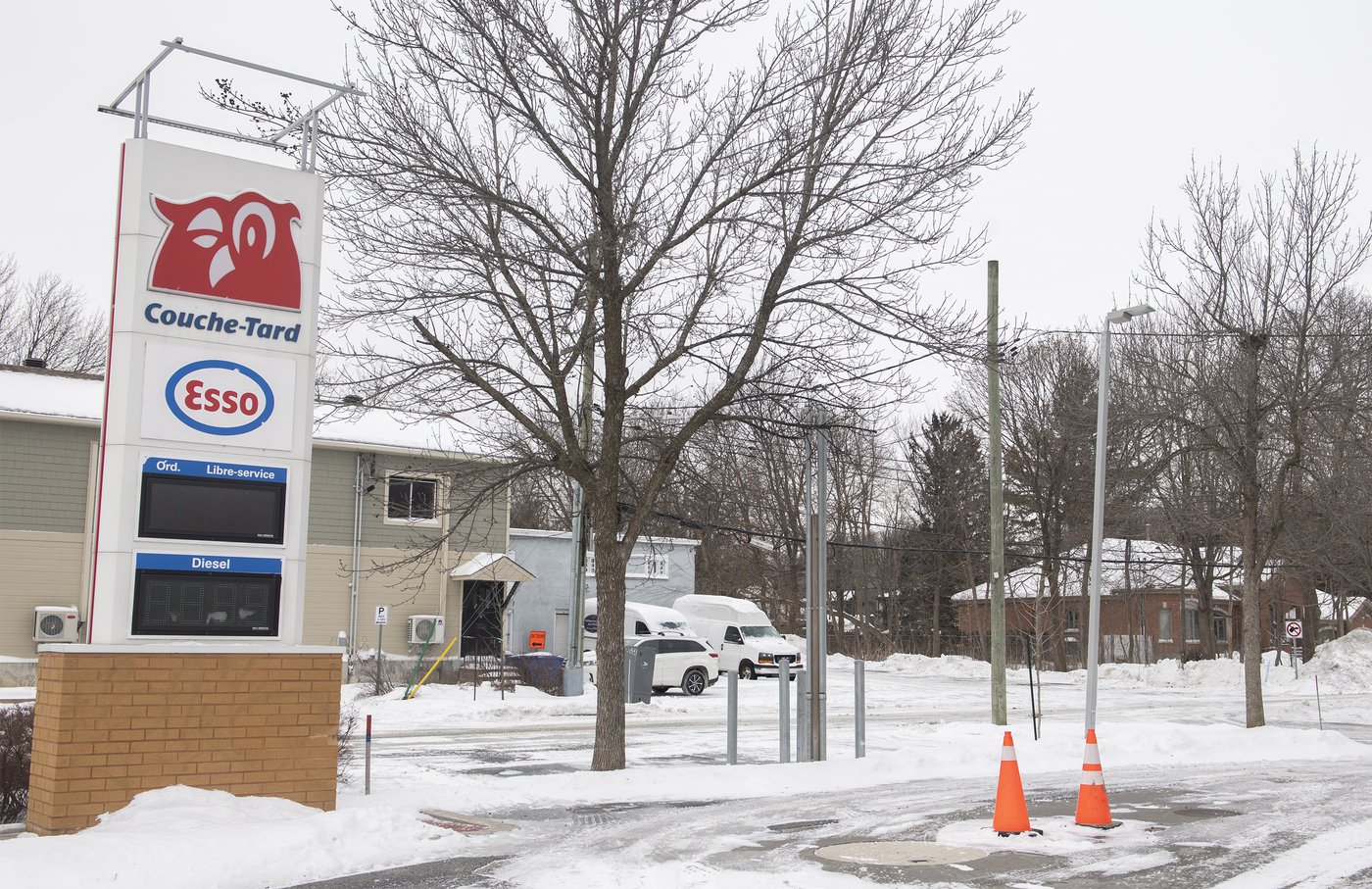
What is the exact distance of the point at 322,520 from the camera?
109ft

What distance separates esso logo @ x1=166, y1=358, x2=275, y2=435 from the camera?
10.6 m

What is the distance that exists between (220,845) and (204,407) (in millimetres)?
3709

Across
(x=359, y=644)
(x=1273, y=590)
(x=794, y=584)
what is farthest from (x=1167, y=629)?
(x=359, y=644)

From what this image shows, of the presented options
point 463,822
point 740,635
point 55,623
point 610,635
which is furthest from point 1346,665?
point 55,623

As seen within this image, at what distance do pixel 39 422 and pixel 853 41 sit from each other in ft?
76.2

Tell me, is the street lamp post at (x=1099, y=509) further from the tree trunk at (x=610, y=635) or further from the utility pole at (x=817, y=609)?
the tree trunk at (x=610, y=635)

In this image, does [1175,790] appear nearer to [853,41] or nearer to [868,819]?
[868,819]

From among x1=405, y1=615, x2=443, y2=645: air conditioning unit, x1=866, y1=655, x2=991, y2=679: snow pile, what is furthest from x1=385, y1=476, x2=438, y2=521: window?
x1=866, y1=655, x2=991, y2=679: snow pile

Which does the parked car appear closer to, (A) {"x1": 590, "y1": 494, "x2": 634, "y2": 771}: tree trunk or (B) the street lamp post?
(B) the street lamp post

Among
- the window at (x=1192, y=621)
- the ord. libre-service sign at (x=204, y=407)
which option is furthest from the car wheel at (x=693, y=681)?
the window at (x=1192, y=621)

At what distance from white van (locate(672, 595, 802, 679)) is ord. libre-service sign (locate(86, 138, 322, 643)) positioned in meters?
26.5

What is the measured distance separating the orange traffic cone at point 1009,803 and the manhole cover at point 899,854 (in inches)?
29.1

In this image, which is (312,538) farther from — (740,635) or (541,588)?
(740,635)

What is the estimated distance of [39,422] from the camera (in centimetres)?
2933
